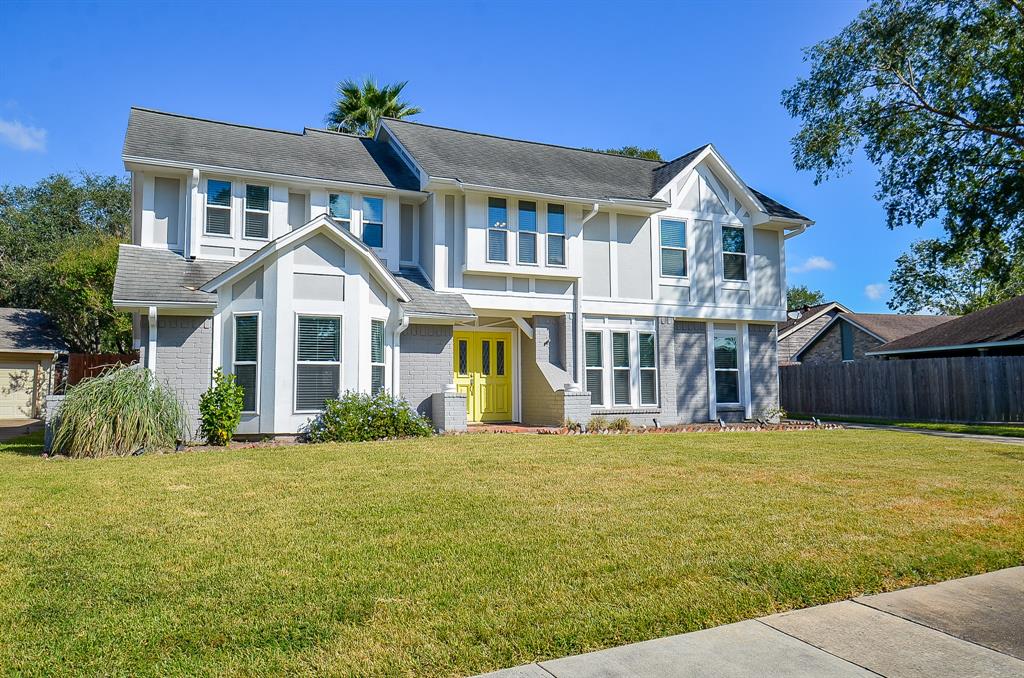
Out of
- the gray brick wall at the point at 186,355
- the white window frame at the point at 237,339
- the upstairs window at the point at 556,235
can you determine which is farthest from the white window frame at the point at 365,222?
the gray brick wall at the point at 186,355

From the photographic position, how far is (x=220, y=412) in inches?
489

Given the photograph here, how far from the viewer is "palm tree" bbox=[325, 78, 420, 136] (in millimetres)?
26953

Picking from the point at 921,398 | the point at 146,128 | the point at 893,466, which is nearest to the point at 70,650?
the point at 893,466

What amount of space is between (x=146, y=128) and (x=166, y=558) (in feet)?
44.2

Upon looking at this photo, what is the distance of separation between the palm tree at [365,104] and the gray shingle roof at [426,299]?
12962 millimetres

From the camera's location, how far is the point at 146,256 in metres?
14.0

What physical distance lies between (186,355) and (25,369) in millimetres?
18857

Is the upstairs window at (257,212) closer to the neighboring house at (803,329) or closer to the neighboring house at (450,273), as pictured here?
the neighboring house at (450,273)

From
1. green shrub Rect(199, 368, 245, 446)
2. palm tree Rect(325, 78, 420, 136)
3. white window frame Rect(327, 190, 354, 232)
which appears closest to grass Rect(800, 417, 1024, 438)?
white window frame Rect(327, 190, 354, 232)

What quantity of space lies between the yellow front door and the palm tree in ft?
42.9

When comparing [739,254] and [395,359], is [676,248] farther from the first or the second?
[395,359]

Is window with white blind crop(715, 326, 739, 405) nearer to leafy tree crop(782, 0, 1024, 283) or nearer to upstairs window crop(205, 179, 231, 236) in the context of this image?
leafy tree crop(782, 0, 1024, 283)

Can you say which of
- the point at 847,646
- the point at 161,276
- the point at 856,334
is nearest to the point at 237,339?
the point at 161,276

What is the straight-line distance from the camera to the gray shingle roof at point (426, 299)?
1464 cm
